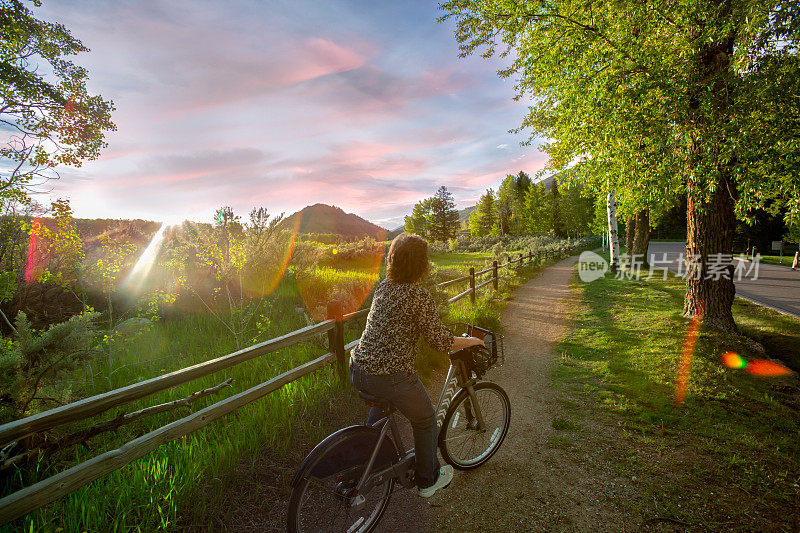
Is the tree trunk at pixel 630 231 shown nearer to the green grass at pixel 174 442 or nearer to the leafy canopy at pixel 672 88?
the leafy canopy at pixel 672 88

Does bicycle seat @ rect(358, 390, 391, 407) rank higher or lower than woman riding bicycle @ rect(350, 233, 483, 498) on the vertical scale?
lower

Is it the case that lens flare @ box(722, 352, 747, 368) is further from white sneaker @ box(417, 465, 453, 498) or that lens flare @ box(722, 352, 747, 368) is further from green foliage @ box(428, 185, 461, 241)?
green foliage @ box(428, 185, 461, 241)

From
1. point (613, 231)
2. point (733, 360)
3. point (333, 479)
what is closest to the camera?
point (333, 479)

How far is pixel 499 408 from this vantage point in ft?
12.4

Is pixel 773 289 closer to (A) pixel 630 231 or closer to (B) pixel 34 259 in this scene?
(A) pixel 630 231

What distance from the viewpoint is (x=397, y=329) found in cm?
254

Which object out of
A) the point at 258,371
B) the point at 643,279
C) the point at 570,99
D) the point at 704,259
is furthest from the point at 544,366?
the point at 643,279

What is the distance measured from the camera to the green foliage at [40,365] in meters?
2.84

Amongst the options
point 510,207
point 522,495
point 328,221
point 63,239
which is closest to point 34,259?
point 63,239

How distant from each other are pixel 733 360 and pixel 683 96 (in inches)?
199

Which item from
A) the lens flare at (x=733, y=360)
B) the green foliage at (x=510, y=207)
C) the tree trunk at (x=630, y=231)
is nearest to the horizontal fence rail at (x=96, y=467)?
the lens flare at (x=733, y=360)

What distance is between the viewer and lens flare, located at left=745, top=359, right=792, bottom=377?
5.91 metres

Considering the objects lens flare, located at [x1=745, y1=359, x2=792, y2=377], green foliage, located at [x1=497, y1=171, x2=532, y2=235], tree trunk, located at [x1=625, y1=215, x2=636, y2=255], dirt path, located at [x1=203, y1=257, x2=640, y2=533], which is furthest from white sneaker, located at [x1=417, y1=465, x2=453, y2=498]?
green foliage, located at [x1=497, y1=171, x2=532, y2=235]

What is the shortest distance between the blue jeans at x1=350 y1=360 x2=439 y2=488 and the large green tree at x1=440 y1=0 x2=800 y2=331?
6.62m
